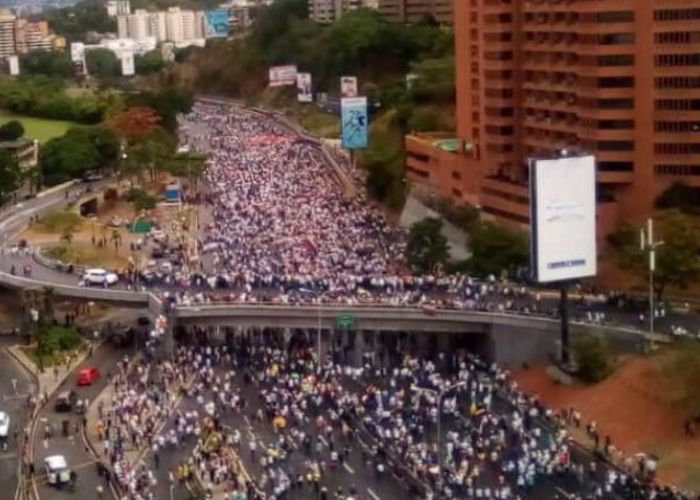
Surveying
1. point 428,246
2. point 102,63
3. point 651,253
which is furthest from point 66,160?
point 102,63

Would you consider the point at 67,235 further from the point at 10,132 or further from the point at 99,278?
the point at 10,132

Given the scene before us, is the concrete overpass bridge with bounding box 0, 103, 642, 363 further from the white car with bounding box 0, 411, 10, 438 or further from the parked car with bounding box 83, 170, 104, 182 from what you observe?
→ the parked car with bounding box 83, 170, 104, 182

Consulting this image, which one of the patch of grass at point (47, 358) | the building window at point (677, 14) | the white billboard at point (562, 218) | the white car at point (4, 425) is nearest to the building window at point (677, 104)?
the building window at point (677, 14)

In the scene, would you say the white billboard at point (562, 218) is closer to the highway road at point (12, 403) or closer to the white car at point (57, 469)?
the white car at point (57, 469)

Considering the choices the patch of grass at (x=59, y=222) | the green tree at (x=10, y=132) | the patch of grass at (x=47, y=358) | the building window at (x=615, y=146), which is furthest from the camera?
the green tree at (x=10, y=132)

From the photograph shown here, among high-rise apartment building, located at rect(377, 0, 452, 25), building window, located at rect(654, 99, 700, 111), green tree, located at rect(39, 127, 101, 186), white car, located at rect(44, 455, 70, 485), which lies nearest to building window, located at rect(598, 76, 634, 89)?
building window, located at rect(654, 99, 700, 111)

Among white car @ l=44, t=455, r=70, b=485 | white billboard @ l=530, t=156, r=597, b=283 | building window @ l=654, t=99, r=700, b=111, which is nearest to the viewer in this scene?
white car @ l=44, t=455, r=70, b=485
